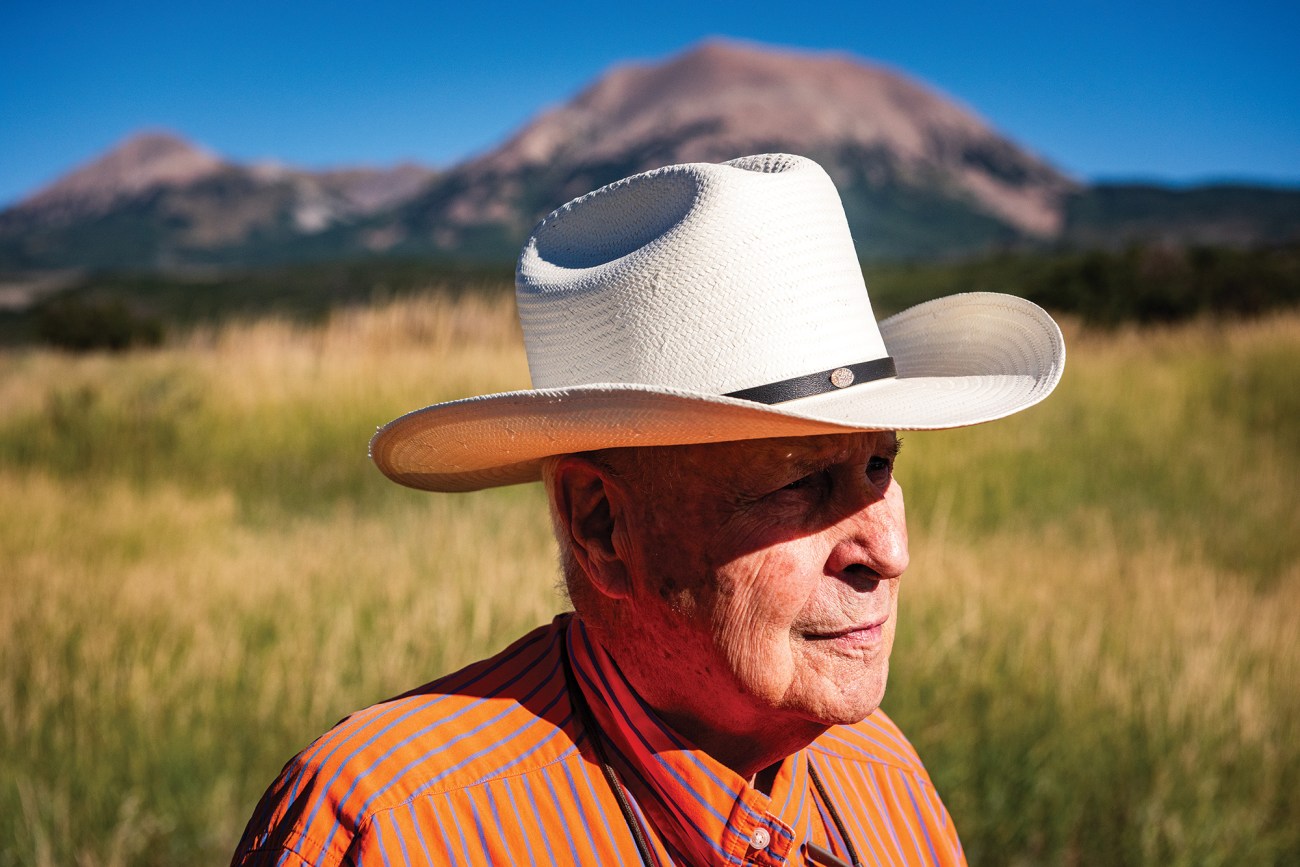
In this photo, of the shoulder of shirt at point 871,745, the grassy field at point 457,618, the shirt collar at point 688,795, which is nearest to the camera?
the shirt collar at point 688,795

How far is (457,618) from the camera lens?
166 inches

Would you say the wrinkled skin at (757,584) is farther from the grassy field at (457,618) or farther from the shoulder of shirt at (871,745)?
the grassy field at (457,618)

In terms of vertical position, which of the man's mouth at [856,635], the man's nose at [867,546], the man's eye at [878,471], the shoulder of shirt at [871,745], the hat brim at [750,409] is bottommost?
the shoulder of shirt at [871,745]

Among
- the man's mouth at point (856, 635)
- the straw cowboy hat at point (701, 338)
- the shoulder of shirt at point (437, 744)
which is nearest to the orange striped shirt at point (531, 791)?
the shoulder of shirt at point (437, 744)

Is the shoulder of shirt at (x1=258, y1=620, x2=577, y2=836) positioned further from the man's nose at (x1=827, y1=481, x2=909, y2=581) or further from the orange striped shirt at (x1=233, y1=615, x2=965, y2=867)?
the man's nose at (x1=827, y1=481, x2=909, y2=581)

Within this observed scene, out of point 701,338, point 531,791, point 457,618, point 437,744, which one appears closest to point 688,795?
point 531,791

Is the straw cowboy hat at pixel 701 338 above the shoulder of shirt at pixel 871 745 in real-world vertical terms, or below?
above

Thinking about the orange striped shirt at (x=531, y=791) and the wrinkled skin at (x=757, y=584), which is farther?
the wrinkled skin at (x=757, y=584)

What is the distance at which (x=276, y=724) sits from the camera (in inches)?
140

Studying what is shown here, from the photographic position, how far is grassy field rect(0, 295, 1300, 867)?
3.35 m

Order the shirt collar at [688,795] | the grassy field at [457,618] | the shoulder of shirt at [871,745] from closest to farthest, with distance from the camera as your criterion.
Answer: the shirt collar at [688,795]
the shoulder of shirt at [871,745]
the grassy field at [457,618]

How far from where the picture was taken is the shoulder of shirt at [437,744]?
3.69ft

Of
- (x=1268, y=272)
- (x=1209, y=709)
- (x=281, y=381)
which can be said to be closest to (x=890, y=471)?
(x=1209, y=709)

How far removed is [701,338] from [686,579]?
0.30 metres
